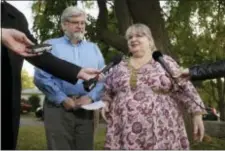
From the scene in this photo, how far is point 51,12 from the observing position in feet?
47.7

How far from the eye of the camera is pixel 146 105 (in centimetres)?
408

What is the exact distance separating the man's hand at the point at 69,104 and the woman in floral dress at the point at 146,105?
26cm

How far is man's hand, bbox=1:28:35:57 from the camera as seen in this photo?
1.85 m

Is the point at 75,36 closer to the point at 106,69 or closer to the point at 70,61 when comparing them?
the point at 70,61

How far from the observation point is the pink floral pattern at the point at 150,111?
13.4 feet

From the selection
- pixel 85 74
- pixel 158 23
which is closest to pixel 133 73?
pixel 85 74

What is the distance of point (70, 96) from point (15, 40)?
2547 mm

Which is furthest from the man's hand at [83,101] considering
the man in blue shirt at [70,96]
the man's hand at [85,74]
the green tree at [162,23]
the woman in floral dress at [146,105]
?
the green tree at [162,23]

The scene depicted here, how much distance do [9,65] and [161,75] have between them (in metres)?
2.27

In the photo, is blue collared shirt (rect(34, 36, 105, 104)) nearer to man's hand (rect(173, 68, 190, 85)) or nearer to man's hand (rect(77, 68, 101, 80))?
man's hand (rect(173, 68, 190, 85))

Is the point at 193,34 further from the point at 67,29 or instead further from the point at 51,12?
the point at 67,29

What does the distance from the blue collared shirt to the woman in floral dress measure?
30cm

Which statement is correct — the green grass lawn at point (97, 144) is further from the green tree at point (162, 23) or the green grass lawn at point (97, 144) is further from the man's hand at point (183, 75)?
the man's hand at point (183, 75)

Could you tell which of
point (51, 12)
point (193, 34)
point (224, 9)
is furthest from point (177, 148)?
point (193, 34)
